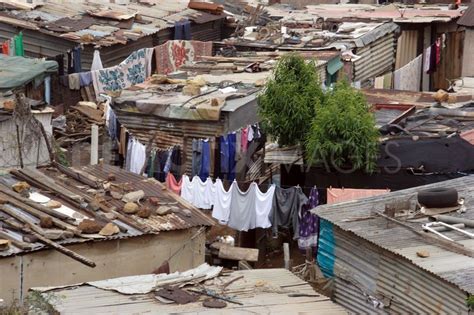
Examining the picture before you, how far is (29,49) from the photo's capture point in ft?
95.2

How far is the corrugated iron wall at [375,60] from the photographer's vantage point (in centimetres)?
2792

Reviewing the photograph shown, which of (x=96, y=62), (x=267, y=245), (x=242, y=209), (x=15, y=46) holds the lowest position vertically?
(x=267, y=245)

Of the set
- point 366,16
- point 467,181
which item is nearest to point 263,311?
point 467,181

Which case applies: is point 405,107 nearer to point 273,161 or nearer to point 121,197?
point 273,161

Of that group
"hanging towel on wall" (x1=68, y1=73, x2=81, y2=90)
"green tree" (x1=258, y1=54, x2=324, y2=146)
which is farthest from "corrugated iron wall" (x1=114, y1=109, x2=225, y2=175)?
"hanging towel on wall" (x1=68, y1=73, x2=81, y2=90)

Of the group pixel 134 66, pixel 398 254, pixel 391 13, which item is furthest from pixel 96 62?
pixel 398 254

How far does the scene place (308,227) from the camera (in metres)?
18.4

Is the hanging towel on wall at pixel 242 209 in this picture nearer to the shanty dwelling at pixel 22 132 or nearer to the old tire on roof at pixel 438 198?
the shanty dwelling at pixel 22 132

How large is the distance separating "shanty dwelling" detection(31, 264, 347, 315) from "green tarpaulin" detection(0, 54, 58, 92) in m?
10.4

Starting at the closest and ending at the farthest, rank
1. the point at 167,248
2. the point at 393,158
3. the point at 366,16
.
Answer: the point at 167,248 → the point at 393,158 → the point at 366,16

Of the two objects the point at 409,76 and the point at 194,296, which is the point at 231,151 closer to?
the point at 194,296

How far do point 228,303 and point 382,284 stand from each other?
8.07ft

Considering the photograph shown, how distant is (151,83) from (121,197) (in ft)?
24.3

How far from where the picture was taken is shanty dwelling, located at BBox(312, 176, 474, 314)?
12547 millimetres
